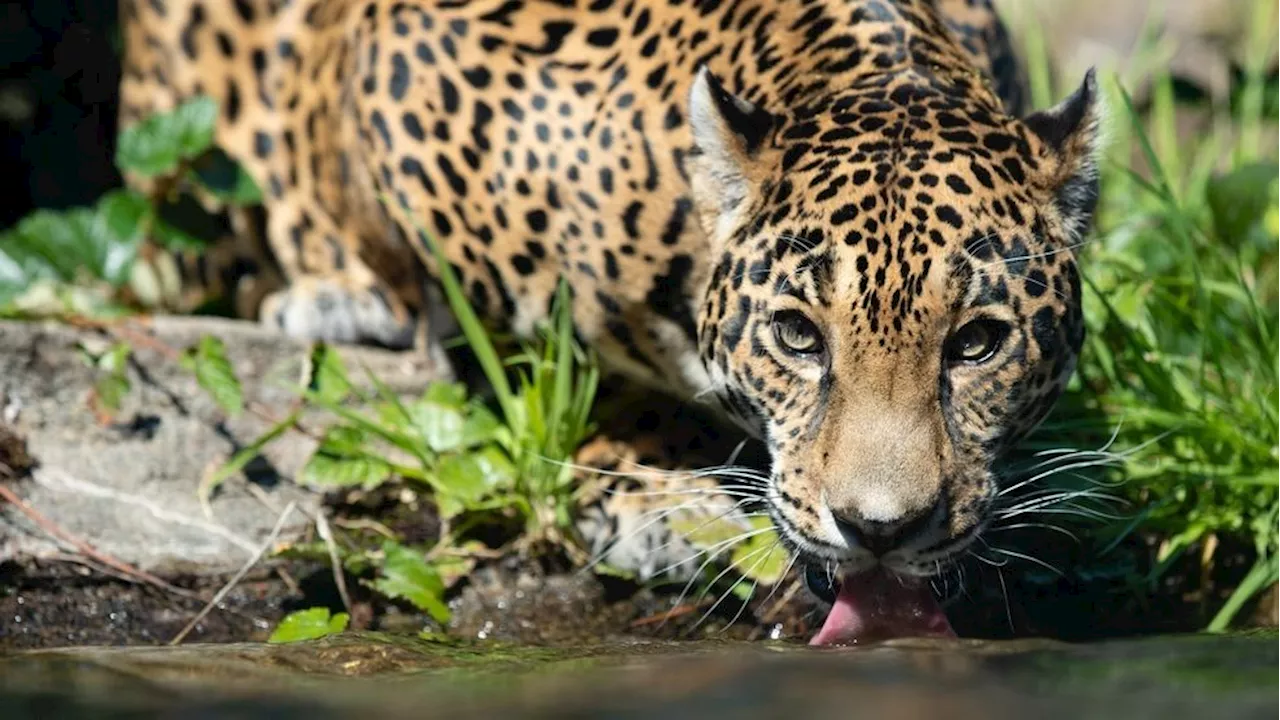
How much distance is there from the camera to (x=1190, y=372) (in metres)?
6.38

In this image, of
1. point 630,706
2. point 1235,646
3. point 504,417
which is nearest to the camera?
point 630,706

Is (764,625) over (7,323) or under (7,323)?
under

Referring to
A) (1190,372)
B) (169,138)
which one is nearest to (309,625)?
(169,138)

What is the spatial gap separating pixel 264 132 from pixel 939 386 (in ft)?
12.9

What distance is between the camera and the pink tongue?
5.00m

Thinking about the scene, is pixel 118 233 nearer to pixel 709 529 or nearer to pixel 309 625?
pixel 309 625

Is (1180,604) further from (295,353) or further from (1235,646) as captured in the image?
(295,353)

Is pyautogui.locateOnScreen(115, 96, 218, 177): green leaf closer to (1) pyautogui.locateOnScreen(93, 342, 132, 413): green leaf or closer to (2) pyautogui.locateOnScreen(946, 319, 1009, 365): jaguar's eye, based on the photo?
(1) pyautogui.locateOnScreen(93, 342, 132, 413): green leaf

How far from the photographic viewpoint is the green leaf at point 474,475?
6.26m

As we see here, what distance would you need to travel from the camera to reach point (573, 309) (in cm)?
639

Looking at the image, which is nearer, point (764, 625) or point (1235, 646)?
point (1235, 646)

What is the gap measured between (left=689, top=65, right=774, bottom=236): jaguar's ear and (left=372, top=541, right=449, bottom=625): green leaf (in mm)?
1443

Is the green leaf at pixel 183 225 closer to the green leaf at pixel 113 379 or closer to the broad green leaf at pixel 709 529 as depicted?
the green leaf at pixel 113 379

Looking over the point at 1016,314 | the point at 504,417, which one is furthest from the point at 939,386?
the point at 504,417
